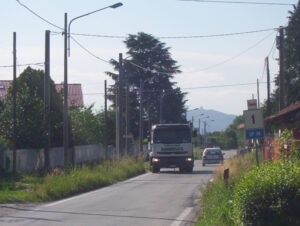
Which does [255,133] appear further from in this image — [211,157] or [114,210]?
[211,157]

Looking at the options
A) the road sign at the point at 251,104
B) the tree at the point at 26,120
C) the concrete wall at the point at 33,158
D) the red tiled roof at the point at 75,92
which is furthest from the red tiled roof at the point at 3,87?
the road sign at the point at 251,104

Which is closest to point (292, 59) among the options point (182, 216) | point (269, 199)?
point (182, 216)

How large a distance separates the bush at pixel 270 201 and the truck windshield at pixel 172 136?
22.3 m

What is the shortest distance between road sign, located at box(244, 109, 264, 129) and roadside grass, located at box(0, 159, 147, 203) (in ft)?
22.8

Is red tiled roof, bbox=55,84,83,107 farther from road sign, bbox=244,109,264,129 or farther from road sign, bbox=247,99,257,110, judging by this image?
road sign, bbox=244,109,264,129

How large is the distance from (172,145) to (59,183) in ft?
42.6

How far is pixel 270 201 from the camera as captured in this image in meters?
8.49

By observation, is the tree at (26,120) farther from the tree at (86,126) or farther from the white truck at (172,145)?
the tree at (86,126)

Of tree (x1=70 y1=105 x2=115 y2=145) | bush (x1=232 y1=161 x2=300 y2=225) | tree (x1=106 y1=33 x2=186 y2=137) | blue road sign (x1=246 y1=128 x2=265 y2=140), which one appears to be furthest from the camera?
tree (x1=106 y1=33 x2=186 y2=137)

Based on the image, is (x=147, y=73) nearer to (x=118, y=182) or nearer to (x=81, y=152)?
(x=81, y=152)

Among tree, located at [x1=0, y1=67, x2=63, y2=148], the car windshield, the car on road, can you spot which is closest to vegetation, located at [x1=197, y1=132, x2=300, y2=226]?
tree, located at [x1=0, y1=67, x2=63, y2=148]

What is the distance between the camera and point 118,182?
25.9m

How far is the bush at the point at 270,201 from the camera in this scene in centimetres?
838

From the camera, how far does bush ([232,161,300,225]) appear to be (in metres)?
8.38
